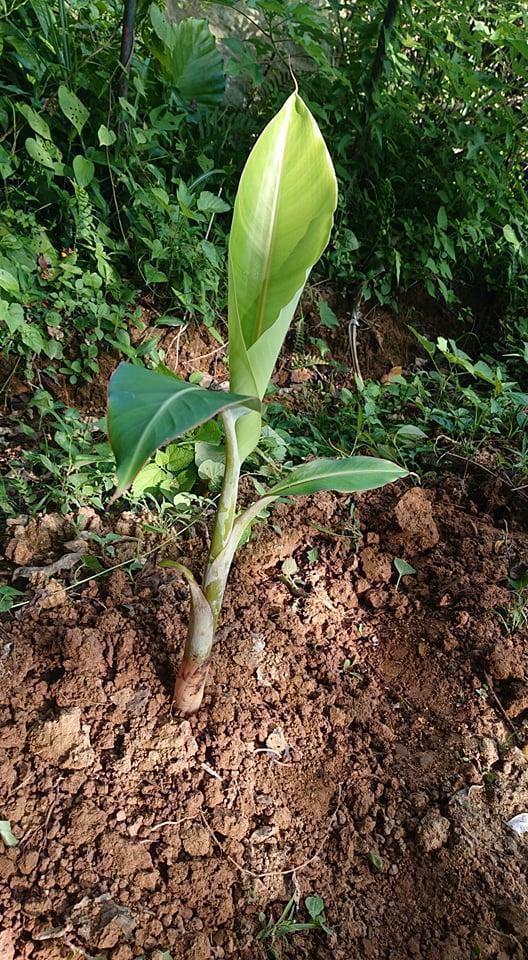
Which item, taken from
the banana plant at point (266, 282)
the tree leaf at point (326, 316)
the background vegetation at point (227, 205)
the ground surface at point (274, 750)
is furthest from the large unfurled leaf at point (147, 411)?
the tree leaf at point (326, 316)

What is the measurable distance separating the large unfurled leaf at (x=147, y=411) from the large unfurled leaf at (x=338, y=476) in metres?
0.35

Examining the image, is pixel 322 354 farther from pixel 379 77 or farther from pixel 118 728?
pixel 118 728

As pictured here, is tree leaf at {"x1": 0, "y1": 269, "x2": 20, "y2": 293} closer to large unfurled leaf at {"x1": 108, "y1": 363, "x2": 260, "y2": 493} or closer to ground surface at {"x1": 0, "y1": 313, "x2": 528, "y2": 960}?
ground surface at {"x1": 0, "y1": 313, "x2": 528, "y2": 960}

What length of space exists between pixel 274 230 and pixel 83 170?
0.99 metres

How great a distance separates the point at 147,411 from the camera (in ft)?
2.06

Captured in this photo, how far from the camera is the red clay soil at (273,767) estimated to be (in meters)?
0.98

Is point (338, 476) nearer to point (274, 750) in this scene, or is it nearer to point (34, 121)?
point (274, 750)

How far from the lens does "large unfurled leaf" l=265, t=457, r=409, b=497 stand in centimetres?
104

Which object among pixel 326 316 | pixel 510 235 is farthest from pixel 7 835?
pixel 510 235

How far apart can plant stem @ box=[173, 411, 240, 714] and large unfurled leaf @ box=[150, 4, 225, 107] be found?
165cm

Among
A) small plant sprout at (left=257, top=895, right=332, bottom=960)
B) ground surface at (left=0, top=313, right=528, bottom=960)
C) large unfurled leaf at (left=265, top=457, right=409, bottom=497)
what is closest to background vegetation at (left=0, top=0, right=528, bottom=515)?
ground surface at (left=0, top=313, right=528, bottom=960)

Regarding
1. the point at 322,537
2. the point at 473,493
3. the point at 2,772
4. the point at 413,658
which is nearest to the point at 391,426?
the point at 473,493

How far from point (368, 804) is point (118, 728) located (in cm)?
44

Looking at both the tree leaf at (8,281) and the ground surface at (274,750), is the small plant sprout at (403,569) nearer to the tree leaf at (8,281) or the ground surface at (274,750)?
the ground surface at (274,750)
